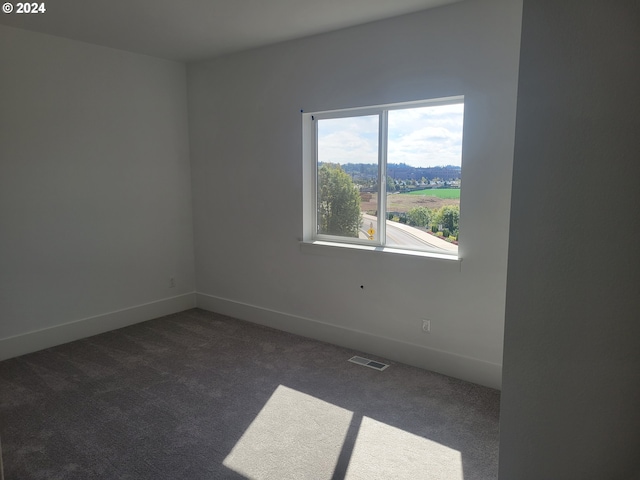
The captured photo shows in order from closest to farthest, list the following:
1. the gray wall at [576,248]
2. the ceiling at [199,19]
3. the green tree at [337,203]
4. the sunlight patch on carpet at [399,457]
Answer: the gray wall at [576,248]
the sunlight patch on carpet at [399,457]
the ceiling at [199,19]
the green tree at [337,203]

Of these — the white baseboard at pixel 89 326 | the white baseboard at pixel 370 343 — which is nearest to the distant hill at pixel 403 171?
the white baseboard at pixel 370 343

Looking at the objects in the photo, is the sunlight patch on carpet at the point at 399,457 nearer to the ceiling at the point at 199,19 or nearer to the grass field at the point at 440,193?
the grass field at the point at 440,193

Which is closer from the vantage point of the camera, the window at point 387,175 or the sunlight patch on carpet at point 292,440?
the sunlight patch on carpet at point 292,440

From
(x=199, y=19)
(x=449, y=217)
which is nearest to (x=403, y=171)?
(x=449, y=217)

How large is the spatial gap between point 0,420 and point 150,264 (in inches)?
86.7

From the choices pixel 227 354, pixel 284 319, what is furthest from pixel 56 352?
pixel 284 319

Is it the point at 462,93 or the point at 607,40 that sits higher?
the point at 462,93

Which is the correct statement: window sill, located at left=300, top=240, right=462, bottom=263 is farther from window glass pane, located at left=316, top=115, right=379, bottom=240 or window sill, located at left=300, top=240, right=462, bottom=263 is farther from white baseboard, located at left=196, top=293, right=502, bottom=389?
white baseboard, located at left=196, top=293, right=502, bottom=389

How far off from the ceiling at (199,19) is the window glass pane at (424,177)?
84 cm

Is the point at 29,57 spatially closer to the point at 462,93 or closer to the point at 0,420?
the point at 0,420

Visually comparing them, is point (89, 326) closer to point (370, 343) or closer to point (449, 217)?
point (370, 343)

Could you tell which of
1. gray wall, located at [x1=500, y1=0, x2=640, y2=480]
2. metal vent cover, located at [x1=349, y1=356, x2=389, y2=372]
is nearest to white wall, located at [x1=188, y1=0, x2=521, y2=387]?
metal vent cover, located at [x1=349, y1=356, x2=389, y2=372]

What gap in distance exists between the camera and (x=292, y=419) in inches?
112

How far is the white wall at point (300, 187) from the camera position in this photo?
10.3 ft
